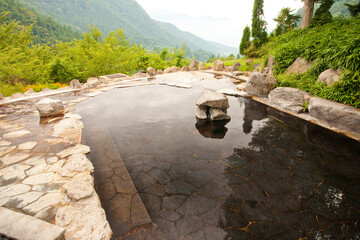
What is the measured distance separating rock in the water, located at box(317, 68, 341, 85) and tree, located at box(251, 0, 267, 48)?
52.6ft

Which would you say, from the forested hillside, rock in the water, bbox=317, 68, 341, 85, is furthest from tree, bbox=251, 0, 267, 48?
the forested hillside

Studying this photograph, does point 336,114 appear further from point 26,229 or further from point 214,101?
point 26,229

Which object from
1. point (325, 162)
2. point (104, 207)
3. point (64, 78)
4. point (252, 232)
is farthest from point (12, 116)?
point (64, 78)

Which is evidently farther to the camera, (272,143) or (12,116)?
(12,116)

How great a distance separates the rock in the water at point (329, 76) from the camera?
19.9 feet

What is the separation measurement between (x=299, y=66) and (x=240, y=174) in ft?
26.1

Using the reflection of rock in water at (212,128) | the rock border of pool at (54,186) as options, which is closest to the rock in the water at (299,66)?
the rock border of pool at (54,186)

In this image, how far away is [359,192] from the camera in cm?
282

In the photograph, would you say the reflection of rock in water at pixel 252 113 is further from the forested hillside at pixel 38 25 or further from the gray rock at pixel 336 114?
the forested hillside at pixel 38 25

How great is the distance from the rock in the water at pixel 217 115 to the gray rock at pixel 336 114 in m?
2.93

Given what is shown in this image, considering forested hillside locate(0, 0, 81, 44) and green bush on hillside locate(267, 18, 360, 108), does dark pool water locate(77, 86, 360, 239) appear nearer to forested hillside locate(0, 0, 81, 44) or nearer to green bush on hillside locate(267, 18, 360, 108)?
green bush on hillside locate(267, 18, 360, 108)

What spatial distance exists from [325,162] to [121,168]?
435 centimetres

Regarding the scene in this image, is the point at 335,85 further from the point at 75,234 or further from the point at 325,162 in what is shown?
the point at 75,234

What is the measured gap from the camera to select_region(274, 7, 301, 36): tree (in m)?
18.1
